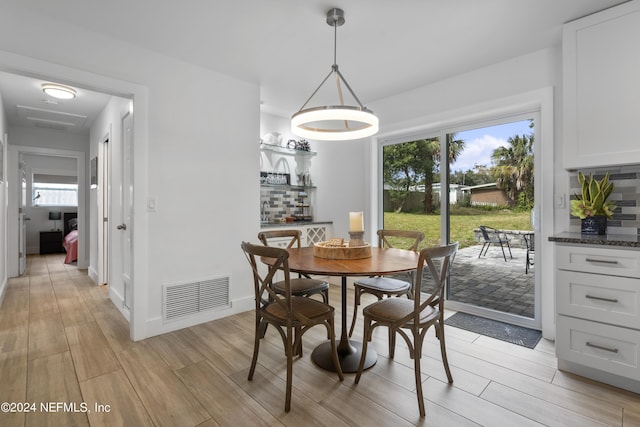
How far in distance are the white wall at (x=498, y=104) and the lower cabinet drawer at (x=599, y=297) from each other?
0.62 metres

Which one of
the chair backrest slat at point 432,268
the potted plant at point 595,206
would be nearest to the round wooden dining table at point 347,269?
the chair backrest slat at point 432,268

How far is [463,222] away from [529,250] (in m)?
0.64

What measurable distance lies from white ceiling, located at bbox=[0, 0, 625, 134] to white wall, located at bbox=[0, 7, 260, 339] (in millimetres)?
160

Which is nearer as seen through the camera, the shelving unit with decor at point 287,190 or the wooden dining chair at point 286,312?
the wooden dining chair at point 286,312

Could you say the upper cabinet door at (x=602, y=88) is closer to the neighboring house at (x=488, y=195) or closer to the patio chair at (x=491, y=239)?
the neighboring house at (x=488, y=195)

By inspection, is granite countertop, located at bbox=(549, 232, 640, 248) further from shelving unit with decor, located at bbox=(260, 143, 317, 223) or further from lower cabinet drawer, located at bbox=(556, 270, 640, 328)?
shelving unit with decor, located at bbox=(260, 143, 317, 223)

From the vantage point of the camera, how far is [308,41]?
2.53m

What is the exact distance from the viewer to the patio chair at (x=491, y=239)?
309cm

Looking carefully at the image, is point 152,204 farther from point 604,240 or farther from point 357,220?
point 604,240

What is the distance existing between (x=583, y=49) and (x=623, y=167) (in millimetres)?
909

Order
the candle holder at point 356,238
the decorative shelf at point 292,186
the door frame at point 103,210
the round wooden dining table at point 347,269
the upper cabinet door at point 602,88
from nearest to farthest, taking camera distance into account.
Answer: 1. the round wooden dining table at point 347,269
2. the upper cabinet door at point 602,88
3. the candle holder at point 356,238
4. the door frame at point 103,210
5. the decorative shelf at point 292,186

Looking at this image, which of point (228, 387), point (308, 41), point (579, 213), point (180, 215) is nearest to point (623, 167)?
point (579, 213)

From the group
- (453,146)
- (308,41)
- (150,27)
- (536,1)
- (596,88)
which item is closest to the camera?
(536,1)

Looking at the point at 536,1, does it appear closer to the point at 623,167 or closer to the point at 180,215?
the point at 623,167
